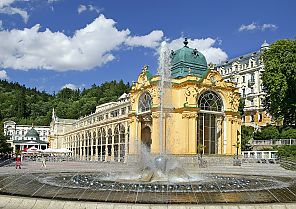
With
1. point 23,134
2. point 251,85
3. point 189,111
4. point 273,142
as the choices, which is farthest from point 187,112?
point 23,134

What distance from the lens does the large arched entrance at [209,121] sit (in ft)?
165

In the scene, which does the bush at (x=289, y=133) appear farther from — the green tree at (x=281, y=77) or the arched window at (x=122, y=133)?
the arched window at (x=122, y=133)

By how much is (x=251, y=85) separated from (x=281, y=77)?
114ft

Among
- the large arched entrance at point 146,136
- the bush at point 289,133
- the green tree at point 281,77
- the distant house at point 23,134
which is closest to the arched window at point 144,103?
the large arched entrance at point 146,136

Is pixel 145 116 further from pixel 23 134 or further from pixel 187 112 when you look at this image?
pixel 23 134

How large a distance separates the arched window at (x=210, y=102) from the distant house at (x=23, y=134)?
96.6m

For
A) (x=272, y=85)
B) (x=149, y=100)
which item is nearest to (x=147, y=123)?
(x=149, y=100)

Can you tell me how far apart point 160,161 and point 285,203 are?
9399mm

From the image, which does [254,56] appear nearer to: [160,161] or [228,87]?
[228,87]

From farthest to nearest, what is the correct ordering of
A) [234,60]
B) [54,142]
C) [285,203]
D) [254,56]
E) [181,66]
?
[54,142], [234,60], [254,56], [181,66], [285,203]

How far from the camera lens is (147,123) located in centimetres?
5512

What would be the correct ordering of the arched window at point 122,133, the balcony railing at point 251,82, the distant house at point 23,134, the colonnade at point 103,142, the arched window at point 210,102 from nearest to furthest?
1. the arched window at point 210,102
2. the colonnade at point 103,142
3. the arched window at point 122,133
4. the balcony railing at point 251,82
5. the distant house at point 23,134

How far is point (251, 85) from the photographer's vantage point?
8950 cm

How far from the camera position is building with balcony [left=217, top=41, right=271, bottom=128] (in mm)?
85438
